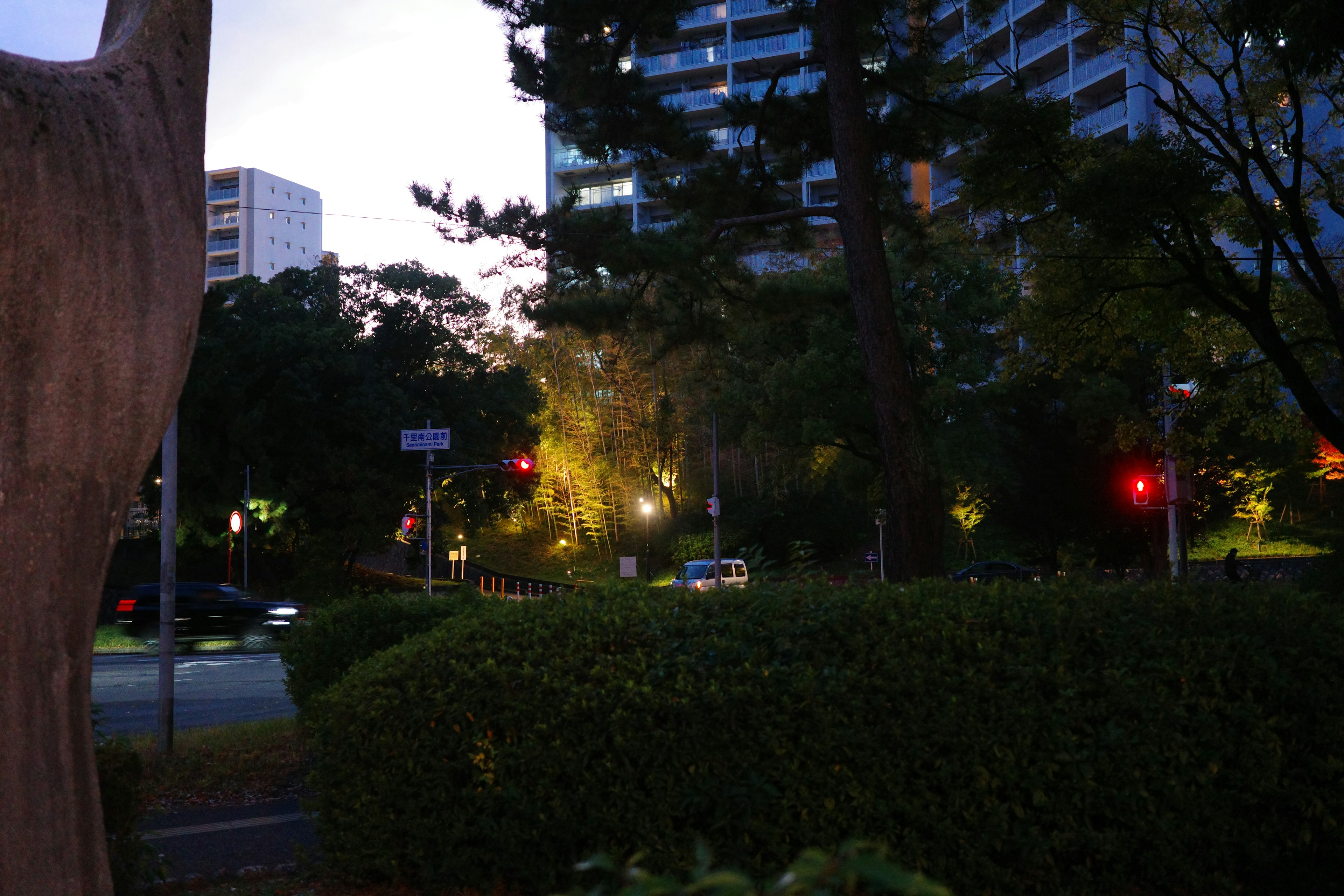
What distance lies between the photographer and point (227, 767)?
9.20 meters

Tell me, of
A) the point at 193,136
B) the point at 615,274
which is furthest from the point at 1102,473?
the point at 193,136

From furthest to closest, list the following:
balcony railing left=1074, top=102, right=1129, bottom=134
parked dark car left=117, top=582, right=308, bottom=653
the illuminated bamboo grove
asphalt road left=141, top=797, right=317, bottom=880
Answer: the illuminated bamboo grove, balcony railing left=1074, top=102, right=1129, bottom=134, parked dark car left=117, top=582, right=308, bottom=653, asphalt road left=141, top=797, right=317, bottom=880

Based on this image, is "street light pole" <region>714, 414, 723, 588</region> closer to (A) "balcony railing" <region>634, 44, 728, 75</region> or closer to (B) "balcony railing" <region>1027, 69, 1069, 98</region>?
(B) "balcony railing" <region>1027, 69, 1069, 98</region>

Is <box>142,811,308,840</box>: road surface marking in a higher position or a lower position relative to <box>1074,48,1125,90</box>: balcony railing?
lower

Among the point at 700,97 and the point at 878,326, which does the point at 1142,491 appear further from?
the point at 700,97

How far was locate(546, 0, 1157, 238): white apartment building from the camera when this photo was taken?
45.0 meters

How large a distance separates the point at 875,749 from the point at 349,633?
18.9ft

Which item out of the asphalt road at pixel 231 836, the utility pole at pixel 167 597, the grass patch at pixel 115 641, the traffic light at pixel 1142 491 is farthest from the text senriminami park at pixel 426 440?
the asphalt road at pixel 231 836

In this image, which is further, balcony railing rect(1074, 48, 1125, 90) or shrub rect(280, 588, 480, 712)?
balcony railing rect(1074, 48, 1125, 90)

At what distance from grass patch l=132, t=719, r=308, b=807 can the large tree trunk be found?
5.82 meters

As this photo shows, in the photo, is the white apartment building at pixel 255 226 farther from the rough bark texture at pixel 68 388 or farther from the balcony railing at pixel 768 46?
the rough bark texture at pixel 68 388

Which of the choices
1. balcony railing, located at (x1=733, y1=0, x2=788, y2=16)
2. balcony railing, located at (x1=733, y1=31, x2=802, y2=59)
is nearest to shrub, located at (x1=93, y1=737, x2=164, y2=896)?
balcony railing, located at (x1=733, y1=31, x2=802, y2=59)

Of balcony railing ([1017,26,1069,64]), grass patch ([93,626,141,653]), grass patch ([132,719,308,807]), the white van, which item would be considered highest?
balcony railing ([1017,26,1069,64])

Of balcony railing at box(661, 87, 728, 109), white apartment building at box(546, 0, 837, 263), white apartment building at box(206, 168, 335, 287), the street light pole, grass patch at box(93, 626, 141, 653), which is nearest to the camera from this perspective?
grass patch at box(93, 626, 141, 653)
